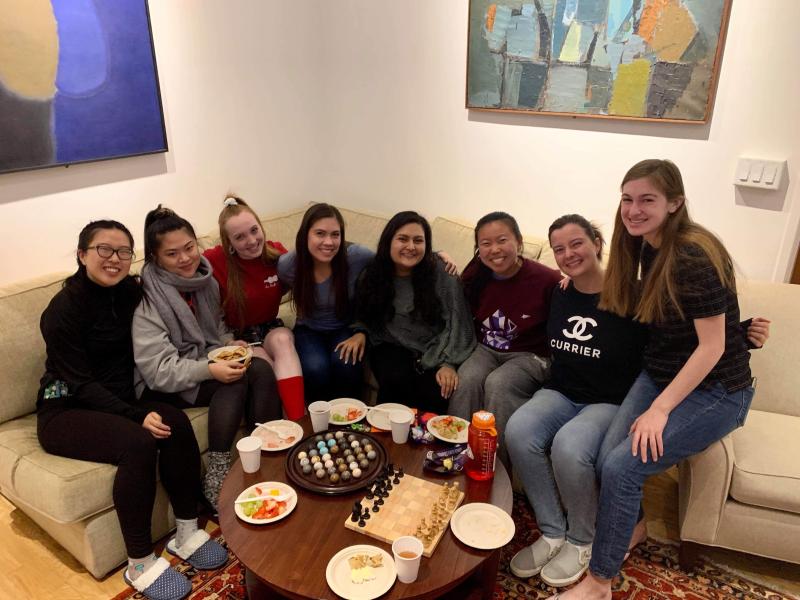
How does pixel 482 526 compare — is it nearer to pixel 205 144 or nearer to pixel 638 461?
pixel 638 461

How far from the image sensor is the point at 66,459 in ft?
6.15

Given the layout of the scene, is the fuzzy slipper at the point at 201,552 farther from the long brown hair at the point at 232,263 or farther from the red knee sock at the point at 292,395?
the long brown hair at the point at 232,263

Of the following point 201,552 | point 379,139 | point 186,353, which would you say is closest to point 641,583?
point 201,552

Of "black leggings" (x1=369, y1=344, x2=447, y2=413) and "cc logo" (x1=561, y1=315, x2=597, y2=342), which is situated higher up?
"cc logo" (x1=561, y1=315, x2=597, y2=342)

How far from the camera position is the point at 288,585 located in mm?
1392

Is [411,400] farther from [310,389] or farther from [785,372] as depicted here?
[785,372]

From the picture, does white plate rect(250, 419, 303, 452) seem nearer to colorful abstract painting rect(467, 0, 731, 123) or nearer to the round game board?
the round game board

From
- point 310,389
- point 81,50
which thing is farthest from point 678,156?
point 81,50

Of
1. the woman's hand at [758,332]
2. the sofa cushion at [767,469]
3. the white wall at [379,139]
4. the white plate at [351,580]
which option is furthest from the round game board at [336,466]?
the white wall at [379,139]

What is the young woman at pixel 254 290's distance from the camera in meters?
2.34

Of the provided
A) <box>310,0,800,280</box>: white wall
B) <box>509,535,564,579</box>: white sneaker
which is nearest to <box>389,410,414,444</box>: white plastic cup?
<box>509,535,564,579</box>: white sneaker

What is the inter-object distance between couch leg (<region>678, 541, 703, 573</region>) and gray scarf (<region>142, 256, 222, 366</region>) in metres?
1.81

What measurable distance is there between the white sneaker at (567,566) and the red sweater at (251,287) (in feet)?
4.78

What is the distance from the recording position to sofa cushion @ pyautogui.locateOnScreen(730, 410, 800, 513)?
1.74 metres
